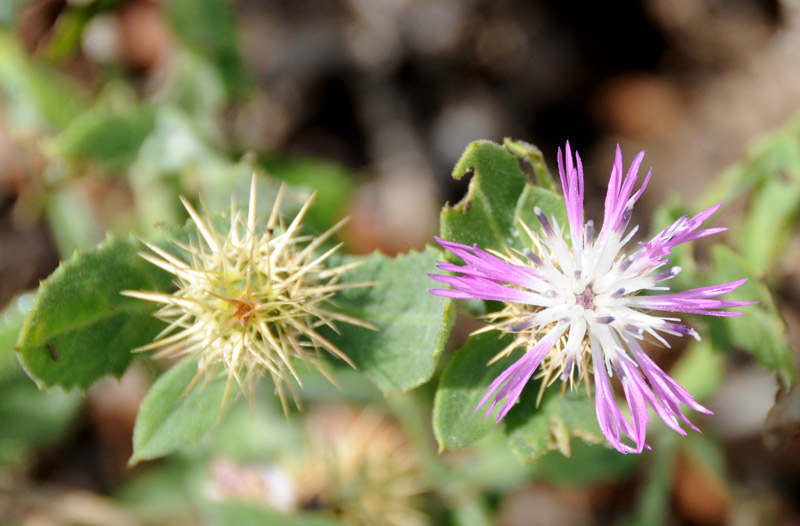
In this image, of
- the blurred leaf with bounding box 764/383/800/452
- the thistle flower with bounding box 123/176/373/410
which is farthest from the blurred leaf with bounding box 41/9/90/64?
the blurred leaf with bounding box 764/383/800/452

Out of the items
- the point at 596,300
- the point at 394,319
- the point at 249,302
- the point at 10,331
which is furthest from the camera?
the point at 10,331

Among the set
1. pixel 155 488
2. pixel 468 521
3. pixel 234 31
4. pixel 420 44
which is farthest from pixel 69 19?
pixel 468 521

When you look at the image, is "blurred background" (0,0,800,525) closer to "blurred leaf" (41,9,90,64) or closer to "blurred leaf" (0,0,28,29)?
"blurred leaf" (41,9,90,64)

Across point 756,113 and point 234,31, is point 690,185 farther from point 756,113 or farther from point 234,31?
point 234,31

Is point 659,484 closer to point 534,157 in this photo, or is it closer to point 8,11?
point 534,157

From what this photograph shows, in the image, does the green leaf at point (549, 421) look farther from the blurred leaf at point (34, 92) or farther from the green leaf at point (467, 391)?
the blurred leaf at point (34, 92)

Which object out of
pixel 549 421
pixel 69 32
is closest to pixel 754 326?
pixel 549 421
